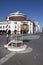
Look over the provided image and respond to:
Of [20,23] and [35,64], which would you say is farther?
[20,23]

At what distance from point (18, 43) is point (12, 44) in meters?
0.58

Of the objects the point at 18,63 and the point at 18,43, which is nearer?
the point at 18,63

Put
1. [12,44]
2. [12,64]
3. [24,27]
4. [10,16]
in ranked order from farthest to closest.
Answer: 1. [24,27]
2. [10,16]
3. [12,44]
4. [12,64]

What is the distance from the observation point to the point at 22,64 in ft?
24.6

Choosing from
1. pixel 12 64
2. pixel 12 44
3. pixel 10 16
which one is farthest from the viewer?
pixel 10 16

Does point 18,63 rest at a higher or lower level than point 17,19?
lower

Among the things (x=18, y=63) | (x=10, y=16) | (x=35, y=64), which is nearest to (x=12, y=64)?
(x=18, y=63)

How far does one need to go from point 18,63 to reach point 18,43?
6479mm

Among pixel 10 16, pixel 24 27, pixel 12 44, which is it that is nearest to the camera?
pixel 12 44

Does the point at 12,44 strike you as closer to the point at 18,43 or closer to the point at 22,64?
the point at 18,43

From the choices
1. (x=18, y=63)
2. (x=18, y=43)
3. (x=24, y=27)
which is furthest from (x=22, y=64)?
(x=24, y=27)

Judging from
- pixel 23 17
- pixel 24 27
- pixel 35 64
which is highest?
pixel 23 17

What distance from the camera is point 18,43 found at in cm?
1415

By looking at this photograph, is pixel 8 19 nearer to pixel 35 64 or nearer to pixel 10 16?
pixel 10 16
